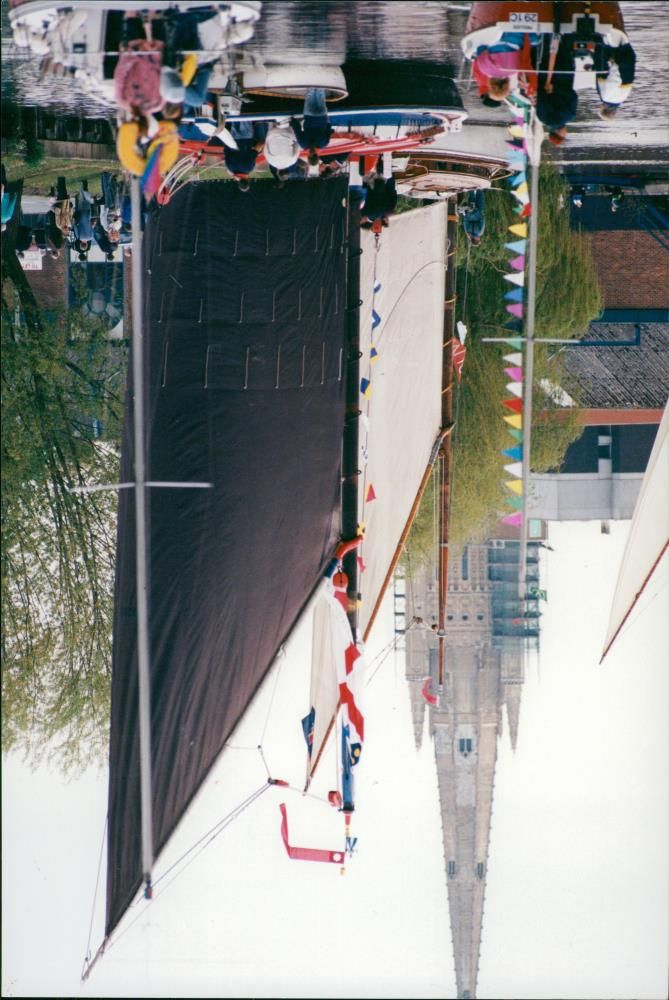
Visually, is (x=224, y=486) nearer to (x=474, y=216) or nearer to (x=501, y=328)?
(x=474, y=216)

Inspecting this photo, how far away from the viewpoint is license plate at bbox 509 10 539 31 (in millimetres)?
11141

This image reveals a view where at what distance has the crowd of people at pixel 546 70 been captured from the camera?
1139cm

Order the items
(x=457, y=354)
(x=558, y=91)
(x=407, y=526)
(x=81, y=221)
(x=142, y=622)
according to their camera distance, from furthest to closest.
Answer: (x=81, y=221) < (x=457, y=354) < (x=407, y=526) < (x=558, y=91) < (x=142, y=622)

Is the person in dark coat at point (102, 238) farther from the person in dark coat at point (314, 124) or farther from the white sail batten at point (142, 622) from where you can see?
the white sail batten at point (142, 622)

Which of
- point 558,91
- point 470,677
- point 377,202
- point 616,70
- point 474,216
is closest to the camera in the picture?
point 558,91

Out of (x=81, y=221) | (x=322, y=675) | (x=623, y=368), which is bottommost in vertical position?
(x=322, y=675)

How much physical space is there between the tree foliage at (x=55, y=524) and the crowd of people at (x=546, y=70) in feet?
30.9

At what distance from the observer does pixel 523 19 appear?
36.7 feet

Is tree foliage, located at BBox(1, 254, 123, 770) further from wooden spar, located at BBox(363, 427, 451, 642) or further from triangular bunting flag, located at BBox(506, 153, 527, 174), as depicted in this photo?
triangular bunting flag, located at BBox(506, 153, 527, 174)

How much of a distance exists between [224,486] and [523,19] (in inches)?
218

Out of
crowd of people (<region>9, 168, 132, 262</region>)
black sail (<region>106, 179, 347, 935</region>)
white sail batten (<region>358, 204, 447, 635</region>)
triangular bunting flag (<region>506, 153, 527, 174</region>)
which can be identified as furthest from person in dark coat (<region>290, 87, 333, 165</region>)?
crowd of people (<region>9, 168, 132, 262</region>)

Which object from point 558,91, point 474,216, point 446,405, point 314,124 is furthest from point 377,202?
point 474,216

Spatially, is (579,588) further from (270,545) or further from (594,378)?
(270,545)

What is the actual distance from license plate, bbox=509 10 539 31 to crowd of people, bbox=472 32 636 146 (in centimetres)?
13
